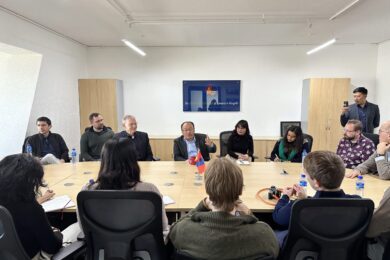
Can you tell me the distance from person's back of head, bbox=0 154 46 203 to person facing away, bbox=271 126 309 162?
121 inches

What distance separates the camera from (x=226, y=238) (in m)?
1.22

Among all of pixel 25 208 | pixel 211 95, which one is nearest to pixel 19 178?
pixel 25 208

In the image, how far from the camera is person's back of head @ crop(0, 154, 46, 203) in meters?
1.54

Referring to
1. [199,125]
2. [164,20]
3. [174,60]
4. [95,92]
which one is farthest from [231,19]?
[95,92]

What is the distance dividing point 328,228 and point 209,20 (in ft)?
12.0

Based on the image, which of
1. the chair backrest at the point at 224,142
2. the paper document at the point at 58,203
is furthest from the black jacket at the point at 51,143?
the chair backrest at the point at 224,142

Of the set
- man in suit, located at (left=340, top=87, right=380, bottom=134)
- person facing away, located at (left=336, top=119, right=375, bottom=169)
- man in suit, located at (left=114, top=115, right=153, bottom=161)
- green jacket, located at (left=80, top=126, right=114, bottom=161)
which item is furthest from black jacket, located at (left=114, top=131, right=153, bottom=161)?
man in suit, located at (left=340, top=87, right=380, bottom=134)

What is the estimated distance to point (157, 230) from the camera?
4.93ft

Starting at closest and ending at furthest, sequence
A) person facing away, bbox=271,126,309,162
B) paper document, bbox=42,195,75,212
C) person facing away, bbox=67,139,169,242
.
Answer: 1. person facing away, bbox=67,139,169,242
2. paper document, bbox=42,195,75,212
3. person facing away, bbox=271,126,309,162

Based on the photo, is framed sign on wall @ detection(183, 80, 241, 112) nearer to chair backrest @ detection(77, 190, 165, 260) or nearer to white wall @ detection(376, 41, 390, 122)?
white wall @ detection(376, 41, 390, 122)

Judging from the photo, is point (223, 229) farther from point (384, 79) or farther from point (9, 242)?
point (384, 79)

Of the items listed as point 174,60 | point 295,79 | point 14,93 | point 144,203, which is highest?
point 174,60

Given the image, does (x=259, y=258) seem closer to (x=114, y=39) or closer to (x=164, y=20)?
(x=164, y=20)

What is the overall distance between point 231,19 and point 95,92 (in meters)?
3.44
